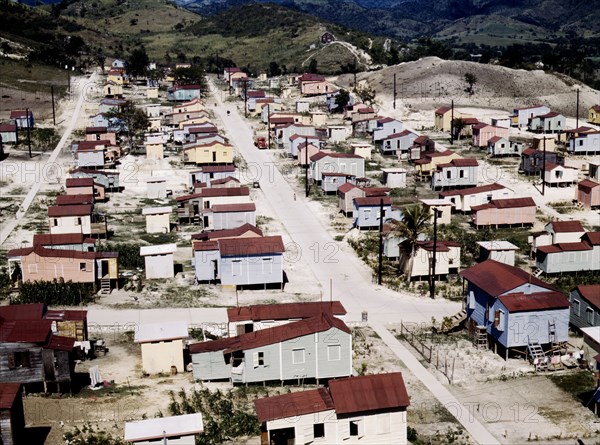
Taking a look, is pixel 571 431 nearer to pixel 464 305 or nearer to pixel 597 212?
pixel 464 305

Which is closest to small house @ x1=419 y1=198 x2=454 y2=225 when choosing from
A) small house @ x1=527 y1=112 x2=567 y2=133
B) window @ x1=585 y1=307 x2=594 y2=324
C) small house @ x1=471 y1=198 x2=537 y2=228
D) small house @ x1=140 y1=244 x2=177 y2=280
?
small house @ x1=471 y1=198 x2=537 y2=228

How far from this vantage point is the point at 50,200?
6619 centimetres

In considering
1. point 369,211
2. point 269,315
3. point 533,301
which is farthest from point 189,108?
point 533,301

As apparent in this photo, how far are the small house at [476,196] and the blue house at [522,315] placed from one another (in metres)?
24.1

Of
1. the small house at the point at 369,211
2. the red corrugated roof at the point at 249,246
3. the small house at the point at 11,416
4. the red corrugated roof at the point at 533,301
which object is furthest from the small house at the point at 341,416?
the small house at the point at 369,211

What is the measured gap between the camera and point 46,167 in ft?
255

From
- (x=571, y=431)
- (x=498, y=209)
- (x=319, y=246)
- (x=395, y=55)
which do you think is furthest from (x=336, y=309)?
(x=395, y=55)

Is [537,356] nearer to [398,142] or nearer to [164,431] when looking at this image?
[164,431]

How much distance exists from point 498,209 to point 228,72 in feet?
292

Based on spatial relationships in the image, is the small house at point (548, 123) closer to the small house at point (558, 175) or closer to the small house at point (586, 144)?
the small house at point (586, 144)

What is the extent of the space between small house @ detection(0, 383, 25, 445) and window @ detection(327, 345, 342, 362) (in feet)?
38.4

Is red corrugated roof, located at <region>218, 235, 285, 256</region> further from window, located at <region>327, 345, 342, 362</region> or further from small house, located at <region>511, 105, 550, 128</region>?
small house, located at <region>511, 105, 550, 128</region>

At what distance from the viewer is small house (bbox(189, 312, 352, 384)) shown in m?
33.9

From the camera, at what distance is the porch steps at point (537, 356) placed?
3550cm
